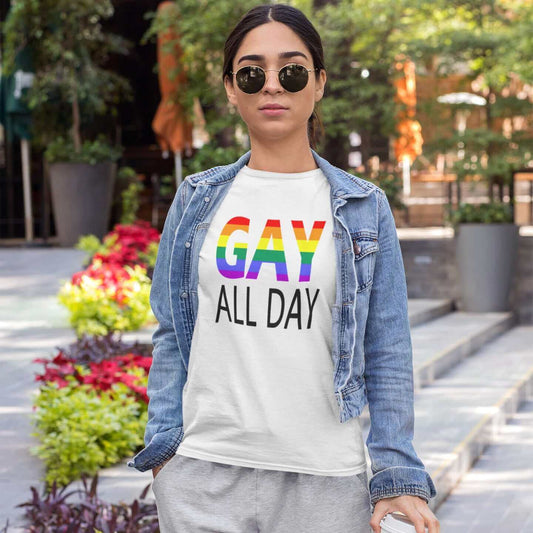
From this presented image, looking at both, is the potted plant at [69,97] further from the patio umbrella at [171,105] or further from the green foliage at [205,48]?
the green foliage at [205,48]

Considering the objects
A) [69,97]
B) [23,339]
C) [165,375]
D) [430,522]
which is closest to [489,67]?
[69,97]

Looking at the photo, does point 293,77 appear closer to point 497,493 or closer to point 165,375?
point 165,375

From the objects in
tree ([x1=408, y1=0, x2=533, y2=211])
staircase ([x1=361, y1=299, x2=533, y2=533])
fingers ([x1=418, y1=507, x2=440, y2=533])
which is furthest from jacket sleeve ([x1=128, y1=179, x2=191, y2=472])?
tree ([x1=408, y1=0, x2=533, y2=211])

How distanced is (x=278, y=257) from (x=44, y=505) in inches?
79.6

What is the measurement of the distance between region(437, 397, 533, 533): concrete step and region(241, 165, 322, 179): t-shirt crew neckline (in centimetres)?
286

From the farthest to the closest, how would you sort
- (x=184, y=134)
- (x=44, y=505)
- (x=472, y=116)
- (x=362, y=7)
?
(x=184, y=134) < (x=472, y=116) < (x=362, y=7) < (x=44, y=505)

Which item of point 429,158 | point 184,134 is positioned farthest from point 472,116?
point 184,134

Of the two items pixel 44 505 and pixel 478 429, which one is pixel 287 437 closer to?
pixel 44 505

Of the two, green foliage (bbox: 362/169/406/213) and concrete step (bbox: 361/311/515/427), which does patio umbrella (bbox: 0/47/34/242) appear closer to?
green foliage (bbox: 362/169/406/213)

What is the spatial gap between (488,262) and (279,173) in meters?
8.52

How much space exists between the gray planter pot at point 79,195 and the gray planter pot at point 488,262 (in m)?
4.38

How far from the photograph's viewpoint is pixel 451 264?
1044cm

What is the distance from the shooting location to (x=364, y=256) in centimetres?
178

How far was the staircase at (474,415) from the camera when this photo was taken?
4.66m
